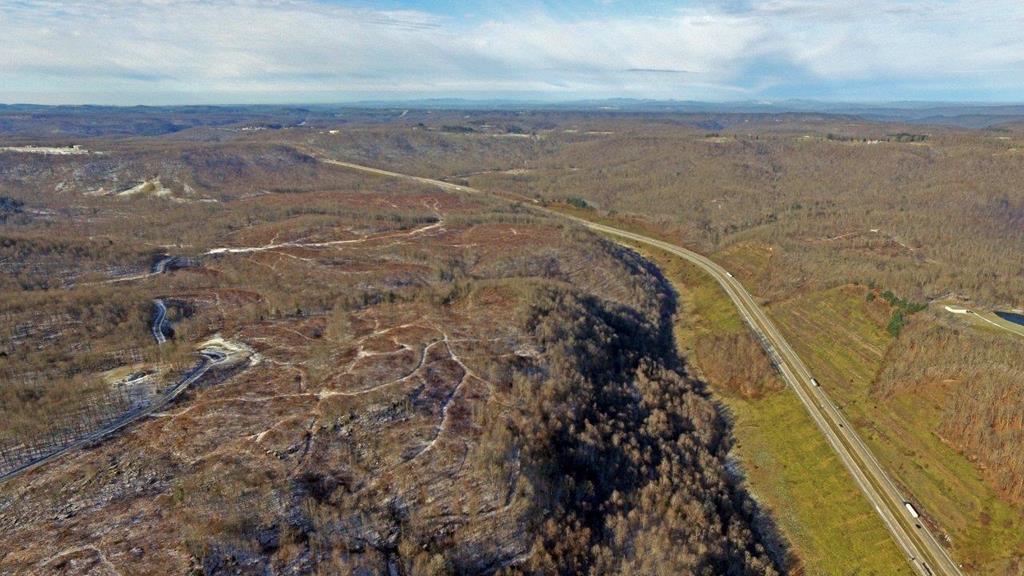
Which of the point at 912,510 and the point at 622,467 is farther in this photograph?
the point at 622,467

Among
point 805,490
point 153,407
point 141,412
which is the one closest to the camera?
point 141,412

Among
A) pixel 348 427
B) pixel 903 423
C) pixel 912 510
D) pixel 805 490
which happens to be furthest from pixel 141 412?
pixel 903 423

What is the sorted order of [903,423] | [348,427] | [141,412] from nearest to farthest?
[348,427], [141,412], [903,423]

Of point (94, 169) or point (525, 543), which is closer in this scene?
point (525, 543)

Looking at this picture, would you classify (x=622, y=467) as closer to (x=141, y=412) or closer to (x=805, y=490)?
(x=805, y=490)

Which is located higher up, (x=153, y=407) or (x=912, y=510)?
(x=153, y=407)

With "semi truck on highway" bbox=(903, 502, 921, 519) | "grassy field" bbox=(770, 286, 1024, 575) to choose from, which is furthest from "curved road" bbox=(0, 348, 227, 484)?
"grassy field" bbox=(770, 286, 1024, 575)

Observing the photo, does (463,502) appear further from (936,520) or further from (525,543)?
(936,520)

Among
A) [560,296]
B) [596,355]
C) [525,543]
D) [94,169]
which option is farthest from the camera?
[94,169]

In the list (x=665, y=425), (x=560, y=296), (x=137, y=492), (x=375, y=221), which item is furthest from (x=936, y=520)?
(x=375, y=221)
